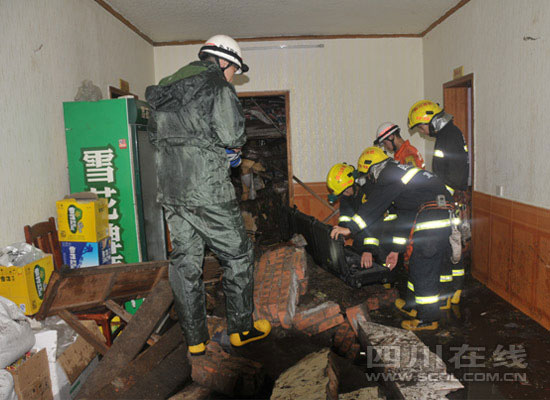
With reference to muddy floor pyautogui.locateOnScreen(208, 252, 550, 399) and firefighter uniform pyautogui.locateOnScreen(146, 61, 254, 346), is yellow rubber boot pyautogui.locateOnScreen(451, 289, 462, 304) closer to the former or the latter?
muddy floor pyautogui.locateOnScreen(208, 252, 550, 399)

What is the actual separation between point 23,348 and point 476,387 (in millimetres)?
2790

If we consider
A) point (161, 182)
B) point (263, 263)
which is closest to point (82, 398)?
point (161, 182)

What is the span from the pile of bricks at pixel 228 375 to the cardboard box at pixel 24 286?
3.78ft

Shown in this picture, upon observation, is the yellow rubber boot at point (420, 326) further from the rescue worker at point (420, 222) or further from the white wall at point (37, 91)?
the white wall at point (37, 91)

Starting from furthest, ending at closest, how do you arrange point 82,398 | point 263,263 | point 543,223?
1. point 263,263
2. point 543,223
3. point 82,398

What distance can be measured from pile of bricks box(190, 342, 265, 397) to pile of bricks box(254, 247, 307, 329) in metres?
0.78

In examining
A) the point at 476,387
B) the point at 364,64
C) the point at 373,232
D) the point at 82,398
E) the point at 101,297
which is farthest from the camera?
the point at 364,64

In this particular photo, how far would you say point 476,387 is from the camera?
2664 mm

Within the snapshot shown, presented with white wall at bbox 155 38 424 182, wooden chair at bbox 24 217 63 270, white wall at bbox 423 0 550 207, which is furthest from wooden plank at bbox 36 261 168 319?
white wall at bbox 155 38 424 182

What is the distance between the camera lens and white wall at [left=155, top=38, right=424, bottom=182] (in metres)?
6.47

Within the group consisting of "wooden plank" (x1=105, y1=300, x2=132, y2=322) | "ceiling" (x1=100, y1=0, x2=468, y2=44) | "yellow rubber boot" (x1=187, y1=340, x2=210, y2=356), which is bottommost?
"yellow rubber boot" (x1=187, y1=340, x2=210, y2=356)

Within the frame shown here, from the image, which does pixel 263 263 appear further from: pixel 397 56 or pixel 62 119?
pixel 397 56

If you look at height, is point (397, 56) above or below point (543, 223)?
above

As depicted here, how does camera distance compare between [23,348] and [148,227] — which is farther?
[148,227]
